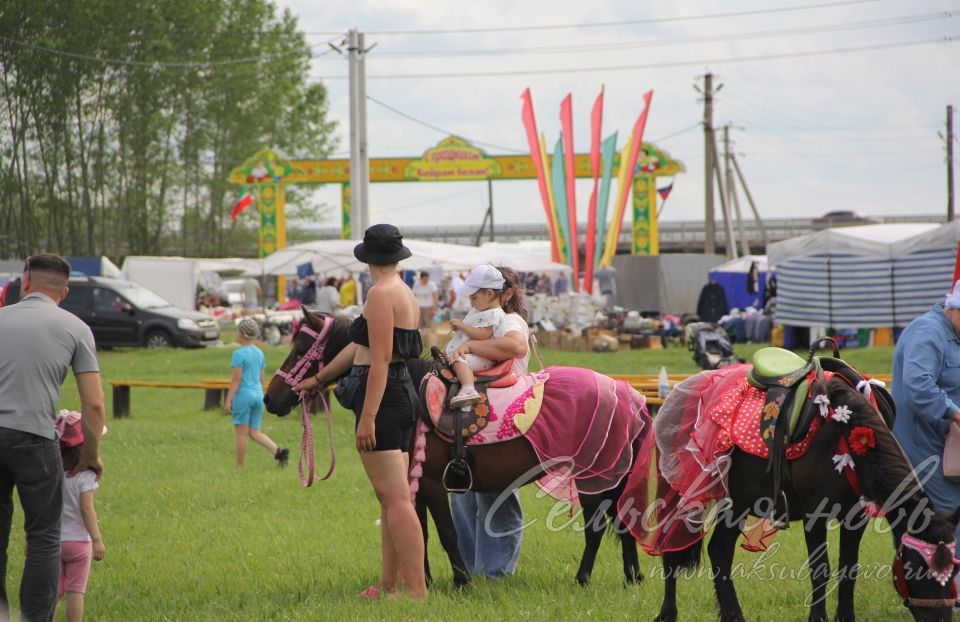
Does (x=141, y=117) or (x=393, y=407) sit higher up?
(x=141, y=117)

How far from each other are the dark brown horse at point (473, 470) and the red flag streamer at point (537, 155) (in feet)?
81.8

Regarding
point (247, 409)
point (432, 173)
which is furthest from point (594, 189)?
point (247, 409)

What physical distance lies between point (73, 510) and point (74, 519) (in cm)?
4

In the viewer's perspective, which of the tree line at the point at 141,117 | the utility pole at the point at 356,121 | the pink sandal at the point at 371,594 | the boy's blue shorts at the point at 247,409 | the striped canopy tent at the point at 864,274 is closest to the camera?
the pink sandal at the point at 371,594

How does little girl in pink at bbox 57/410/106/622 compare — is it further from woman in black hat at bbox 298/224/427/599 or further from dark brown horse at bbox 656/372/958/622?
dark brown horse at bbox 656/372/958/622

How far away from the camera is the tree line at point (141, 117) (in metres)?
36.1

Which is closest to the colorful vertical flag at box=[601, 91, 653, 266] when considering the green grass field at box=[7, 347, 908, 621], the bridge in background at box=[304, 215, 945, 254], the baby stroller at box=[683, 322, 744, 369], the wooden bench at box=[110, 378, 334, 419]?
the baby stroller at box=[683, 322, 744, 369]

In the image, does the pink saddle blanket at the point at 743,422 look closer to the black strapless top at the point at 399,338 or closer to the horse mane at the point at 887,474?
the horse mane at the point at 887,474

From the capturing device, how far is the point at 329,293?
83.4ft

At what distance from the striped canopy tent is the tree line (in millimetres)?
19871

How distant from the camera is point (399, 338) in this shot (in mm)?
5676

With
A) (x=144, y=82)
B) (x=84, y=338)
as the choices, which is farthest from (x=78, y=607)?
(x=144, y=82)

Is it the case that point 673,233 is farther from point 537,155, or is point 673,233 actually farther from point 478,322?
point 478,322

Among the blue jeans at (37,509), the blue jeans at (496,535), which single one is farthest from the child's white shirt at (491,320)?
the blue jeans at (37,509)
